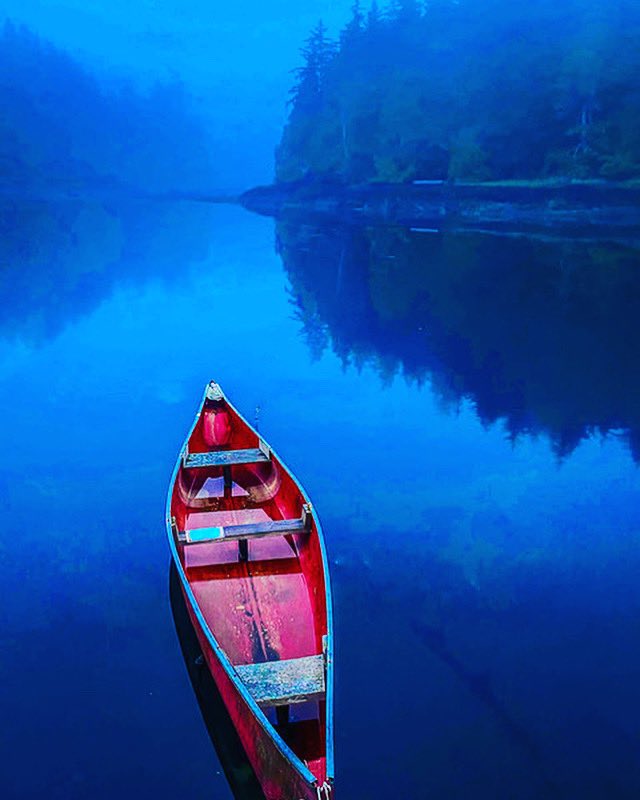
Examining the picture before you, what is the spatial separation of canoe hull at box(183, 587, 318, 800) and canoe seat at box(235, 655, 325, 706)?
195mm

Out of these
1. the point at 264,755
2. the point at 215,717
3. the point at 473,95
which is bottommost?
the point at 215,717

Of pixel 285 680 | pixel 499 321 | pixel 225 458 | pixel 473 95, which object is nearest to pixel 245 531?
pixel 285 680

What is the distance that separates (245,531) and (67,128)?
163 m

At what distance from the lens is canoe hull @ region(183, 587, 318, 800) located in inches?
231

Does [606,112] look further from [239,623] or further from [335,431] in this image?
[239,623]

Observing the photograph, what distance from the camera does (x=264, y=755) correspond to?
20.8ft

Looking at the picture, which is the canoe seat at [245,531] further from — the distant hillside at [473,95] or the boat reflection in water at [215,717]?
the distant hillside at [473,95]

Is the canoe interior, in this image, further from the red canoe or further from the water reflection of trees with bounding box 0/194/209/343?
the water reflection of trees with bounding box 0/194/209/343

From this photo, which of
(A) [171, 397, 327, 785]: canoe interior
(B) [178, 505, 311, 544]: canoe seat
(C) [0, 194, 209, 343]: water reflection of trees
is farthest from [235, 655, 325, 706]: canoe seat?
(C) [0, 194, 209, 343]: water reflection of trees

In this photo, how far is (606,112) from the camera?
59188 millimetres

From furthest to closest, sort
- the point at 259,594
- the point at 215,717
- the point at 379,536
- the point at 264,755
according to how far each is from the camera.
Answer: the point at 379,536
the point at 259,594
the point at 215,717
the point at 264,755

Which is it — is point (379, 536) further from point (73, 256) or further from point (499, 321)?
point (73, 256)

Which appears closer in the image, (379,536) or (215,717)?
(215,717)

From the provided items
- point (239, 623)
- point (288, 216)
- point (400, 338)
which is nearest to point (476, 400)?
point (400, 338)
